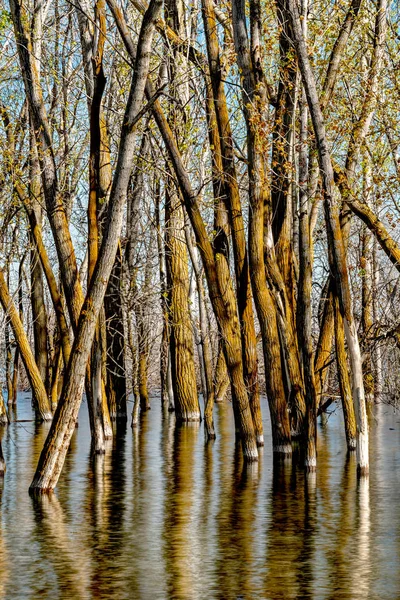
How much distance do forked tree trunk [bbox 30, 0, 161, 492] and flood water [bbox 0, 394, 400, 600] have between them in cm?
102

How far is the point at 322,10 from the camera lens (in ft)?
64.4

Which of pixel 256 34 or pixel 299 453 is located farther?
pixel 299 453

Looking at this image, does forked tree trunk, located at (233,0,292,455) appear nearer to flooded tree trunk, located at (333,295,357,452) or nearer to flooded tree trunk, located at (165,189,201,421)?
flooded tree trunk, located at (333,295,357,452)

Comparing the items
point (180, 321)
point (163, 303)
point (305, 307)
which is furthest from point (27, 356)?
point (305, 307)

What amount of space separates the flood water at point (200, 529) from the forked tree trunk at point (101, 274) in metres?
1.02

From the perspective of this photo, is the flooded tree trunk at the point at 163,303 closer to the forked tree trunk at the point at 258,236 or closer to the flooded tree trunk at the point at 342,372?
the flooded tree trunk at the point at 342,372

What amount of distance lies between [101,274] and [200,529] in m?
3.40

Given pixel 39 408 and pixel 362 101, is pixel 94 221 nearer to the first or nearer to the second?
pixel 362 101

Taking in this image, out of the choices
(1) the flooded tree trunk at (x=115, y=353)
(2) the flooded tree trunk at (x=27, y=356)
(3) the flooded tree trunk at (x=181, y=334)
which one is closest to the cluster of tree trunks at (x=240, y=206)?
(2) the flooded tree trunk at (x=27, y=356)

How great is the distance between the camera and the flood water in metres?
10.9

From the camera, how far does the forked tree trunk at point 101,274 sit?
14.4 meters

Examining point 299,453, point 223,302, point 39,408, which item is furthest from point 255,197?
point 39,408

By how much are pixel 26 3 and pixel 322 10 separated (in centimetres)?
644

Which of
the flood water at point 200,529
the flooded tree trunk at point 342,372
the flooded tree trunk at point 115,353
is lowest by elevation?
the flood water at point 200,529
